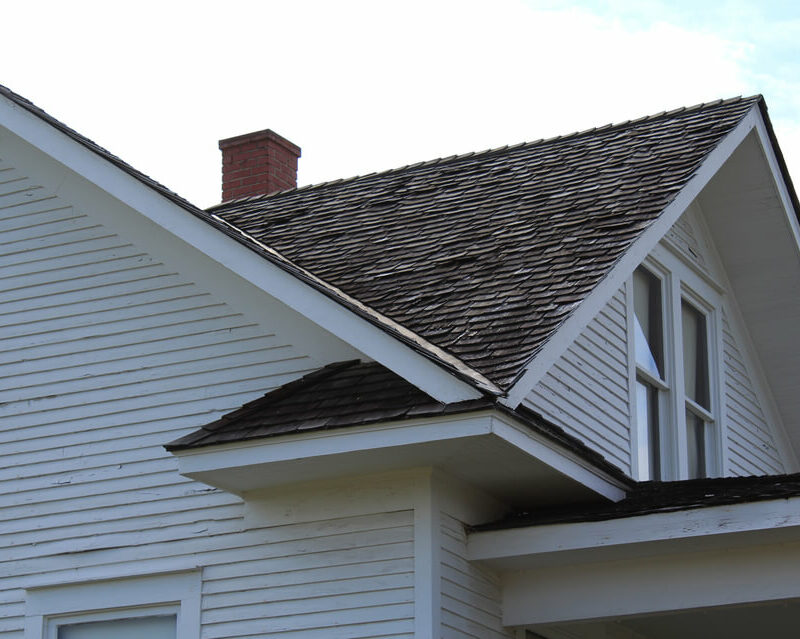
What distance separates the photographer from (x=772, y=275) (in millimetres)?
13023

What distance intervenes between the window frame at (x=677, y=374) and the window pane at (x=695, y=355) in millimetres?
45

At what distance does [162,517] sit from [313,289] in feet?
6.39

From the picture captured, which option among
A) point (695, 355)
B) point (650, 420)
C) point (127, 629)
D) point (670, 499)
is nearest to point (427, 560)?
point (670, 499)

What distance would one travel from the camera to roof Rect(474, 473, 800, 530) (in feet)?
25.5

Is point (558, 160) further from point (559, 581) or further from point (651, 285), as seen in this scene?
point (559, 581)

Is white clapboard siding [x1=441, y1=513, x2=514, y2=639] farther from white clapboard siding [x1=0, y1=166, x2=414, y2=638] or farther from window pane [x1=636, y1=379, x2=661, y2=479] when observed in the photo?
window pane [x1=636, y1=379, x2=661, y2=479]

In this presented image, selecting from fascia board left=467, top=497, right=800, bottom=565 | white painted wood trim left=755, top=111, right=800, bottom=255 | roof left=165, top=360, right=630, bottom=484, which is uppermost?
white painted wood trim left=755, top=111, right=800, bottom=255

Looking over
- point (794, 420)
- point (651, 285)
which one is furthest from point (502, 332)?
point (794, 420)

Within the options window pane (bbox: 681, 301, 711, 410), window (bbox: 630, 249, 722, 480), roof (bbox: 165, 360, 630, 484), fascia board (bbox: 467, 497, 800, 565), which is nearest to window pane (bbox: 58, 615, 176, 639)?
roof (bbox: 165, 360, 630, 484)

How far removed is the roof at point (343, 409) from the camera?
7.89 m

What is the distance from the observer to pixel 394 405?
809cm

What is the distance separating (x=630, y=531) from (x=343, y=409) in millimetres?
1799

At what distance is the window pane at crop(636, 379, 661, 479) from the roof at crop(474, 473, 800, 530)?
1.72m

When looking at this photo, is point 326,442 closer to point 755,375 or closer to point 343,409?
point 343,409
